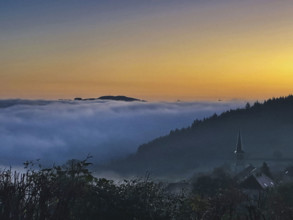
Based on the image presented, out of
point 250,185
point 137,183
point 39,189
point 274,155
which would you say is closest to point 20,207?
point 39,189

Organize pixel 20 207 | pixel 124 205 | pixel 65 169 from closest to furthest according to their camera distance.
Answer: pixel 20 207
pixel 65 169
pixel 124 205

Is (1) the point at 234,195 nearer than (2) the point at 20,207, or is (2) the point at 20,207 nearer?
(2) the point at 20,207

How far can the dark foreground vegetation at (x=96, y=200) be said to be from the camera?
976 centimetres

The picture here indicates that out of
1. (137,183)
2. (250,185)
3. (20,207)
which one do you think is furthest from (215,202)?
(250,185)

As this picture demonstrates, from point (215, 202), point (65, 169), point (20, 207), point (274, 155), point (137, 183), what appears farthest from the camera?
point (274, 155)

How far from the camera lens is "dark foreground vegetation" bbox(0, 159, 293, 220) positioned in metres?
9.76

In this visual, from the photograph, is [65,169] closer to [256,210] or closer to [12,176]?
[12,176]

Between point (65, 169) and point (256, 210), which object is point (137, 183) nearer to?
point (65, 169)

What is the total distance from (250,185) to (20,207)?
7814 cm

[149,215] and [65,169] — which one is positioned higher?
[65,169]

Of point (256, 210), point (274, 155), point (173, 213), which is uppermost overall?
point (256, 210)

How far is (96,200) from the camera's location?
1330 cm

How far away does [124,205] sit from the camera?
1345 cm

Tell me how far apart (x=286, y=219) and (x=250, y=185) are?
250 ft
